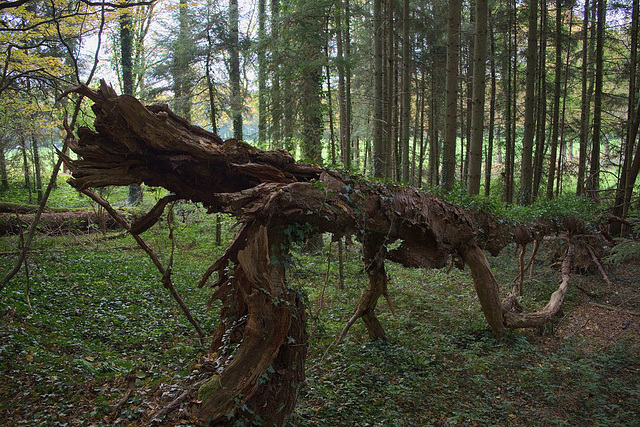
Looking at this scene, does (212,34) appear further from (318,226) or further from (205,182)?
(318,226)

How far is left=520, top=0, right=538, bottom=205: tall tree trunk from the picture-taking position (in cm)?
1177

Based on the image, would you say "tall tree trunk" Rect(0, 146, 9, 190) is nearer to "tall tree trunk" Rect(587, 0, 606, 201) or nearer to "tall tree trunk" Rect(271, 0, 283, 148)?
"tall tree trunk" Rect(271, 0, 283, 148)

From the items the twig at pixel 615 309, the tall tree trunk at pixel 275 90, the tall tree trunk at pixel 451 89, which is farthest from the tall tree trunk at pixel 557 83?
the tall tree trunk at pixel 275 90

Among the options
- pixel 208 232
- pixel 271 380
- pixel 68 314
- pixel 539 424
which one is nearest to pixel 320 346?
pixel 271 380

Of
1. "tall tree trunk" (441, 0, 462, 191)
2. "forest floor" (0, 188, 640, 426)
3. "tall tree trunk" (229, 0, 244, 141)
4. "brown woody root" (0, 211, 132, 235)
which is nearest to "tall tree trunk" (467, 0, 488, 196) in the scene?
"tall tree trunk" (441, 0, 462, 191)

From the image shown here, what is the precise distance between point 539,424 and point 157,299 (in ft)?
22.8

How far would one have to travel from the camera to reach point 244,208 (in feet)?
12.7

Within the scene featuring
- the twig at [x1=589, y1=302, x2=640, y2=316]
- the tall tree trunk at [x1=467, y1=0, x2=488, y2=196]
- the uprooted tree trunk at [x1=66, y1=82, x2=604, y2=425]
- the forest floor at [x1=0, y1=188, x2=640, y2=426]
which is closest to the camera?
the uprooted tree trunk at [x1=66, y1=82, x2=604, y2=425]

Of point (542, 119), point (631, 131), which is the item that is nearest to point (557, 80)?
point (542, 119)

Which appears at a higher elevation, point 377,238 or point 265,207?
point 265,207

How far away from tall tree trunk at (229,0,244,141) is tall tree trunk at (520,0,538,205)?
9548mm

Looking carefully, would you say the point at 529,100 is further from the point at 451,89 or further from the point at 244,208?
the point at 244,208

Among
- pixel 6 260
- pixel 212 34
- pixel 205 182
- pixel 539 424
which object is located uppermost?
pixel 212 34

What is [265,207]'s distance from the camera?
3.83m
